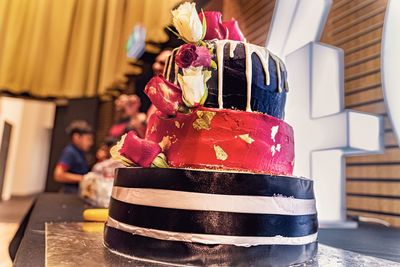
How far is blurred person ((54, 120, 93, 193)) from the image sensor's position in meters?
3.70

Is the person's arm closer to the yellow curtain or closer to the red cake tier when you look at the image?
the yellow curtain

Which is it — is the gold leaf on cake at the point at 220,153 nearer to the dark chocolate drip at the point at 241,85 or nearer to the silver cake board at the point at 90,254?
the dark chocolate drip at the point at 241,85

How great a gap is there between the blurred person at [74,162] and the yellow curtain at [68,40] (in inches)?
34.6

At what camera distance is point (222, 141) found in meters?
0.95

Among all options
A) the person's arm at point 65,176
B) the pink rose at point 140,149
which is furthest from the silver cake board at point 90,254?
the person's arm at point 65,176

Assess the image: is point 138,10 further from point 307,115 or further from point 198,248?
point 198,248

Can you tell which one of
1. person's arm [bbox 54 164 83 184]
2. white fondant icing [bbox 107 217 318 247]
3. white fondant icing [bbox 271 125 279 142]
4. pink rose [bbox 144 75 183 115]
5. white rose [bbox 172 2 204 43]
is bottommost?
white fondant icing [bbox 107 217 318 247]

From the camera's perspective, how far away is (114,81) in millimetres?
5027

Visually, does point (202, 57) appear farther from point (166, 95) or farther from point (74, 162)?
point (74, 162)

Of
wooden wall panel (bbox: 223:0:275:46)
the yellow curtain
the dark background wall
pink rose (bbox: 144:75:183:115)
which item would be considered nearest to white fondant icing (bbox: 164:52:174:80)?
pink rose (bbox: 144:75:183:115)

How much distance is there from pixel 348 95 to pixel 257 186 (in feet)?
6.18

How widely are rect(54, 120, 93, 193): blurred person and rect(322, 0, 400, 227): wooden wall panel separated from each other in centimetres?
251

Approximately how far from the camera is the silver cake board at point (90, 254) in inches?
32.6

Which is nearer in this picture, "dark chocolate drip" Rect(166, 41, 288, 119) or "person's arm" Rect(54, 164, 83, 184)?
"dark chocolate drip" Rect(166, 41, 288, 119)
